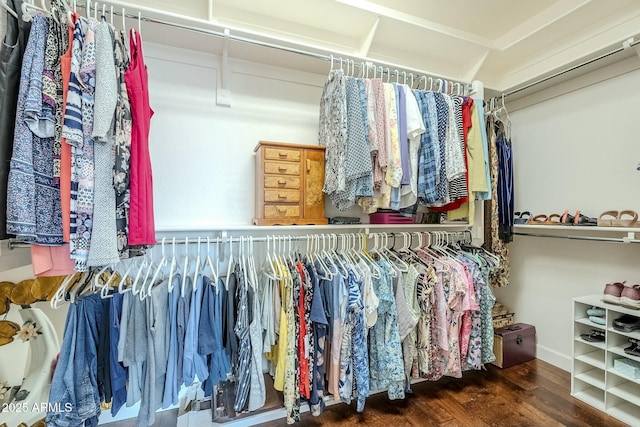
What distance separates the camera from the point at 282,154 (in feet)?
5.45

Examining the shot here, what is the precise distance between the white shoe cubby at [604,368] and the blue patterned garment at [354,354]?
143 centimetres

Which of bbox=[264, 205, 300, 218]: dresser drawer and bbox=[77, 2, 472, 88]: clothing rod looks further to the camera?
bbox=[264, 205, 300, 218]: dresser drawer

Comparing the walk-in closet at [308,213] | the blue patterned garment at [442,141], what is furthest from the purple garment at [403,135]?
the blue patterned garment at [442,141]

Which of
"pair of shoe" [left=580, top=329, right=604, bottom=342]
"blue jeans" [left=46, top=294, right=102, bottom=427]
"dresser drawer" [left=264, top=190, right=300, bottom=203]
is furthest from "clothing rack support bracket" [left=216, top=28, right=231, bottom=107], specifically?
"pair of shoe" [left=580, top=329, right=604, bottom=342]

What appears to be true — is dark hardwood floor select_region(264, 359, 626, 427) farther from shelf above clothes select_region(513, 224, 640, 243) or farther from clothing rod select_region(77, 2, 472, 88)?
clothing rod select_region(77, 2, 472, 88)

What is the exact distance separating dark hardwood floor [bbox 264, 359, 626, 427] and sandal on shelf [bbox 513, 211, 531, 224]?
3.74ft

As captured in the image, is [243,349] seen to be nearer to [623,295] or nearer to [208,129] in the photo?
[208,129]

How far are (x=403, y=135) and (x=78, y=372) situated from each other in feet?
6.27

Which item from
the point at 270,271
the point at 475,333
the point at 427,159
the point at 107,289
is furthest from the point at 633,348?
the point at 107,289

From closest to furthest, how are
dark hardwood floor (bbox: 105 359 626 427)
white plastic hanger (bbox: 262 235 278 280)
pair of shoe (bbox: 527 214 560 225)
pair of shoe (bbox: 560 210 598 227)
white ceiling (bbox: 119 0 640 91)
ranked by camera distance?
white plastic hanger (bbox: 262 235 278 280) → dark hardwood floor (bbox: 105 359 626 427) → white ceiling (bbox: 119 0 640 91) → pair of shoe (bbox: 560 210 598 227) → pair of shoe (bbox: 527 214 560 225)

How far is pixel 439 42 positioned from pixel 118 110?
82.7 inches

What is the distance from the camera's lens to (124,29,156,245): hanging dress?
106 centimetres

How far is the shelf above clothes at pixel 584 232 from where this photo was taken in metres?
1.59

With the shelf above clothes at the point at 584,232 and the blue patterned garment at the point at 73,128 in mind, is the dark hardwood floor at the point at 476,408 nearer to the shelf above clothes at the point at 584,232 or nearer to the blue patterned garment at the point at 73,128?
the shelf above clothes at the point at 584,232
